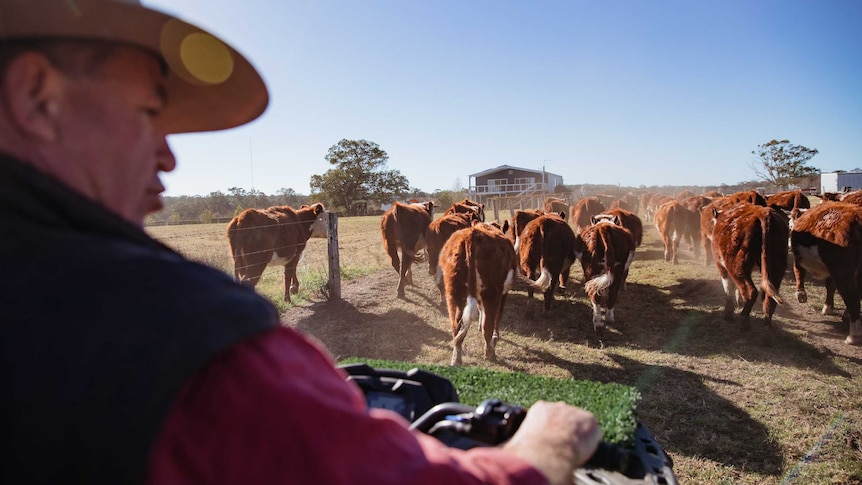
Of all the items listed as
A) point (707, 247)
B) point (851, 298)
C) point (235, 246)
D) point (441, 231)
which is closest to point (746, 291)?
point (851, 298)

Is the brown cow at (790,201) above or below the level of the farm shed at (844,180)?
below

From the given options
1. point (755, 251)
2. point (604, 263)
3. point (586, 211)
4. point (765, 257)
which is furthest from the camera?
point (586, 211)

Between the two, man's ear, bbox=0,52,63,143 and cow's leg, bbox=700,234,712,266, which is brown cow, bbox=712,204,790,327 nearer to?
cow's leg, bbox=700,234,712,266

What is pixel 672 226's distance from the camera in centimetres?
1397

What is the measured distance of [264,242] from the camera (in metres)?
9.24

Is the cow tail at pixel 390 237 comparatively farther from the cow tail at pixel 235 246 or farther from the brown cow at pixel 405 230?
the cow tail at pixel 235 246

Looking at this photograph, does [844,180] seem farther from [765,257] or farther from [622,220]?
[765,257]

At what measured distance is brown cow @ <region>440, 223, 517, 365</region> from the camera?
591 centimetres

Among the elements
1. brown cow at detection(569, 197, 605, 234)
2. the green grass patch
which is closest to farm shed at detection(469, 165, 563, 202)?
brown cow at detection(569, 197, 605, 234)

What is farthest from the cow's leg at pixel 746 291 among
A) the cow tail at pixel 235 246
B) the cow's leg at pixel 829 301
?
the cow tail at pixel 235 246

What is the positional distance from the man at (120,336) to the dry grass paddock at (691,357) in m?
0.82

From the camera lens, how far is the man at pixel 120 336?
626 mm

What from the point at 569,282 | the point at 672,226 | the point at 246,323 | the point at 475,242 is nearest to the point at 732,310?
the point at 569,282

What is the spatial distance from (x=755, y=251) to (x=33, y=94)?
27.4ft
